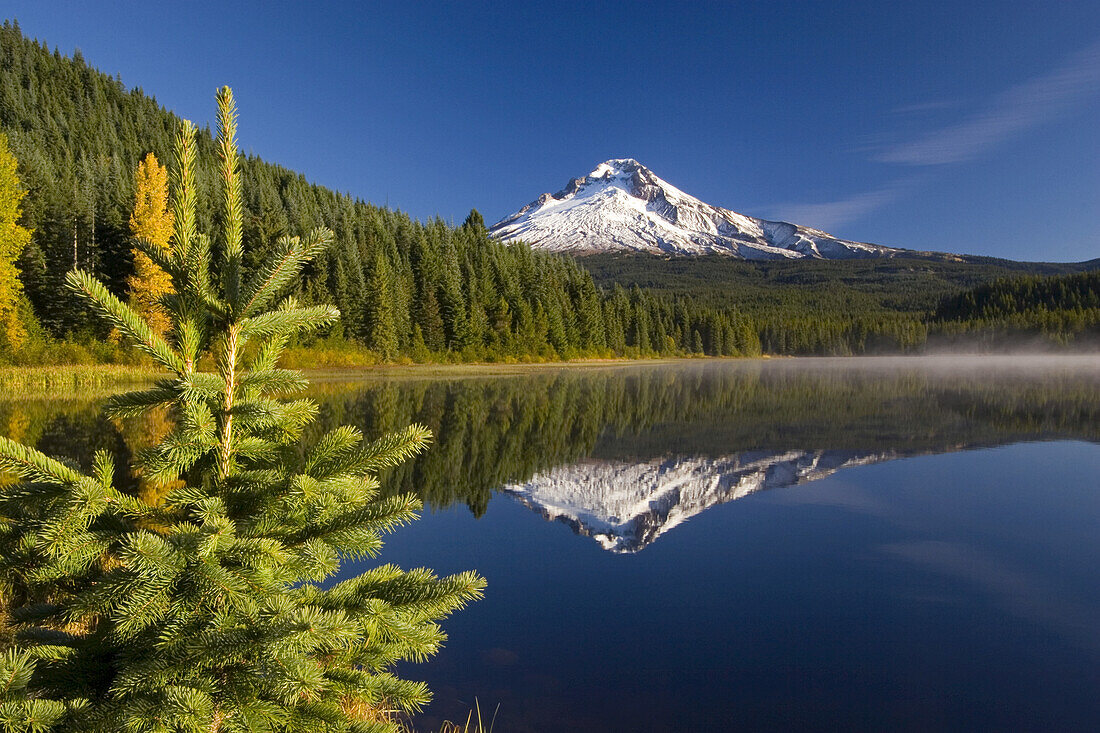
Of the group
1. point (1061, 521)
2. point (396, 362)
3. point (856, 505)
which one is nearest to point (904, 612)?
point (856, 505)

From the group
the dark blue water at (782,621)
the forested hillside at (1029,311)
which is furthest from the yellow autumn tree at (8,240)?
the forested hillside at (1029,311)

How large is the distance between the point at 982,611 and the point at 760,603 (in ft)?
6.00

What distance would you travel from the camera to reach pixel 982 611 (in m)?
5.22

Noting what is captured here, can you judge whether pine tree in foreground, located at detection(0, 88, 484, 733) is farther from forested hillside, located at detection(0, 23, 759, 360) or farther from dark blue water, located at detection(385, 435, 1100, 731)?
forested hillside, located at detection(0, 23, 759, 360)

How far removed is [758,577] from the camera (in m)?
6.00

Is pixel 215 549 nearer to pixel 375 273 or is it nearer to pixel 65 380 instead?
pixel 65 380

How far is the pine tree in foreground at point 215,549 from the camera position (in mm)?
1844

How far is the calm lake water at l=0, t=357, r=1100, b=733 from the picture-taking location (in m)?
3.90

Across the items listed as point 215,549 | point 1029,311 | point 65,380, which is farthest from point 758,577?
point 1029,311

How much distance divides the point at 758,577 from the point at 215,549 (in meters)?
5.30

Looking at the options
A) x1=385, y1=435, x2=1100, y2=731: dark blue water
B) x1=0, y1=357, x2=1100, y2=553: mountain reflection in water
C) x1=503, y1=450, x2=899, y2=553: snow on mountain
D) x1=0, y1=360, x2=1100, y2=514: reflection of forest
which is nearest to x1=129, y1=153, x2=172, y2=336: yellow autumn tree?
x1=0, y1=357, x2=1100, y2=553: mountain reflection in water

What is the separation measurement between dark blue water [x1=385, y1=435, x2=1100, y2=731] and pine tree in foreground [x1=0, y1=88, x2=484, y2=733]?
1.84 metres

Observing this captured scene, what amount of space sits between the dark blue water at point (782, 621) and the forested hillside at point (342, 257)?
62.0 ft

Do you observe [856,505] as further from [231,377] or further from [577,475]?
[231,377]
